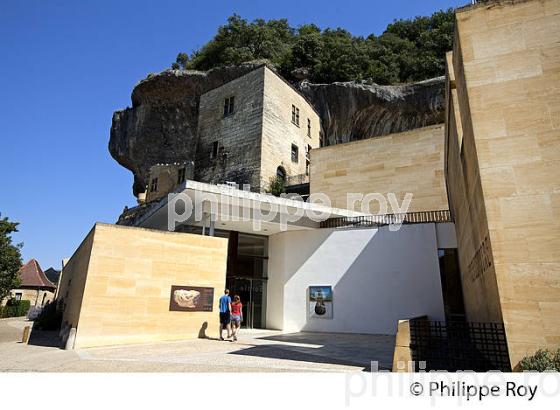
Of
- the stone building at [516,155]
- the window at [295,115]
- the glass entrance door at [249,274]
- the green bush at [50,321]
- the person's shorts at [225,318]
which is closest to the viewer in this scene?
the stone building at [516,155]

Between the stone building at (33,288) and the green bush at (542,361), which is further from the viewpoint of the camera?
the stone building at (33,288)

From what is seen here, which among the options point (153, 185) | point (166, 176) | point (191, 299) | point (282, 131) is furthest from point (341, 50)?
point (191, 299)

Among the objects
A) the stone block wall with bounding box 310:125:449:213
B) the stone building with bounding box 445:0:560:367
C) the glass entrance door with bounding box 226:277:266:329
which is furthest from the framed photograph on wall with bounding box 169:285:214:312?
the stone block wall with bounding box 310:125:449:213

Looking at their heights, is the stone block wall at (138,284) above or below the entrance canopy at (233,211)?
below

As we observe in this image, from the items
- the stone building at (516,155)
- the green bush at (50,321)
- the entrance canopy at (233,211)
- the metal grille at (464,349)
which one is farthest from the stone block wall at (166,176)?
the metal grille at (464,349)

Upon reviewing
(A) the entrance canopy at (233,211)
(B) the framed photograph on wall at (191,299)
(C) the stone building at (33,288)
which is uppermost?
(A) the entrance canopy at (233,211)

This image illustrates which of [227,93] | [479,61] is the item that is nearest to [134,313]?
[479,61]

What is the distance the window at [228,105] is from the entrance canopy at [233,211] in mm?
18175

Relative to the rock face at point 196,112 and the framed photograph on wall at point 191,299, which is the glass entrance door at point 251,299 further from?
the rock face at point 196,112

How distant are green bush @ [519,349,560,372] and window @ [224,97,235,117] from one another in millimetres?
31473

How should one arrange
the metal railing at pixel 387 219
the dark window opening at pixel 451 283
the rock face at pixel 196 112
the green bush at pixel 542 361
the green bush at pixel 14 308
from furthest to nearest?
the rock face at pixel 196 112 < the green bush at pixel 14 308 < the metal railing at pixel 387 219 < the dark window opening at pixel 451 283 < the green bush at pixel 542 361

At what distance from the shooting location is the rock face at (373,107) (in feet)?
102

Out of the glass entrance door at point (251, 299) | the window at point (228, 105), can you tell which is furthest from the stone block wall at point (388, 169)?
the window at point (228, 105)
